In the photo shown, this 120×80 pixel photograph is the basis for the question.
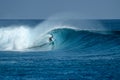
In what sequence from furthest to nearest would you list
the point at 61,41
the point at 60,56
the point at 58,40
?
the point at 58,40 < the point at 61,41 < the point at 60,56

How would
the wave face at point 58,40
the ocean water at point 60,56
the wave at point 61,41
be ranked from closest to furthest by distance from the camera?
the ocean water at point 60,56
the wave at point 61,41
the wave face at point 58,40

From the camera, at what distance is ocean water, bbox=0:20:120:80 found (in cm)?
2170

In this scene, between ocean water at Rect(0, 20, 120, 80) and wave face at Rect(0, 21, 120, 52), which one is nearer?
ocean water at Rect(0, 20, 120, 80)

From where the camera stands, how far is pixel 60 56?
95.7ft

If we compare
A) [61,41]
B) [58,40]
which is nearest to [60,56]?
[61,41]

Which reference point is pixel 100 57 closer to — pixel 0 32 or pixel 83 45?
pixel 83 45

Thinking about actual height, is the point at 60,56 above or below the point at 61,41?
above

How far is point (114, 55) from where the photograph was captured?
28.6 m

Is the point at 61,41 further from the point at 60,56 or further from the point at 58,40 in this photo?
the point at 60,56

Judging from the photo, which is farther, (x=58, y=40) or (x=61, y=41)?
(x=58, y=40)

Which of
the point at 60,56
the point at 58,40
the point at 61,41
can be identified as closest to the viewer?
the point at 60,56

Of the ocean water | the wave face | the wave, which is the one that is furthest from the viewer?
the wave face

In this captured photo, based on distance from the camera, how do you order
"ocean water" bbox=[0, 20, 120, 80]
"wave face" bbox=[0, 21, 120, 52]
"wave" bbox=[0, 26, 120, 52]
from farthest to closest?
"wave face" bbox=[0, 21, 120, 52]
"wave" bbox=[0, 26, 120, 52]
"ocean water" bbox=[0, 20, 120, 80]

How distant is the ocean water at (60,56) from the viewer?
2170 centimetres
